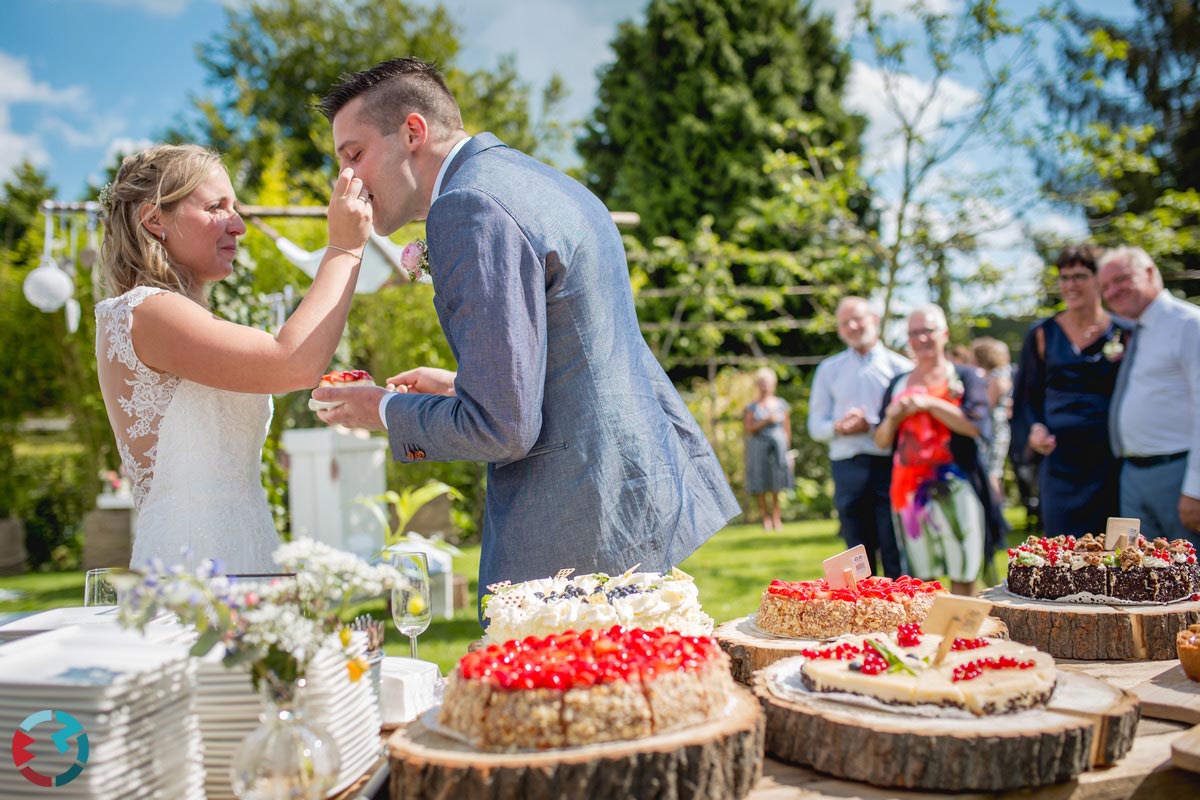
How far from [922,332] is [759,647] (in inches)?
140

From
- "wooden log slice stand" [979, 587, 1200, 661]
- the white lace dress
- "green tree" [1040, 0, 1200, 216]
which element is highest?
"green tree" [1040, 0, 1200, 216]

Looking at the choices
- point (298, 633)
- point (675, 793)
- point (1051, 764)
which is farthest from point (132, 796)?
point (1051, 764)

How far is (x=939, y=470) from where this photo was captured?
521 cm

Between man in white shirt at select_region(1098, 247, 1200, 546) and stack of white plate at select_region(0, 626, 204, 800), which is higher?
man in white shirt at select_region(1098, 247, 1200, 546)

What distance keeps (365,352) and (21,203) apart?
17.4 m

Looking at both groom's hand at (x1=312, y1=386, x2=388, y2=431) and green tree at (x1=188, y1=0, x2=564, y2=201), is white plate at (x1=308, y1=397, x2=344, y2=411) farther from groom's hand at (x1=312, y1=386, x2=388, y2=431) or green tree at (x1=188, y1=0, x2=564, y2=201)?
green tree at (x1=188, y1=0, x2=564, y2=201)

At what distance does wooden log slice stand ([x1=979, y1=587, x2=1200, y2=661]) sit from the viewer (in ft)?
7.87

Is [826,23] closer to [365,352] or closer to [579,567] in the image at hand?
[365,352]

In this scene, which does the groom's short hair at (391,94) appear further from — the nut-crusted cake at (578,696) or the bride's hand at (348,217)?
the nut-crusted cake at (578,696)

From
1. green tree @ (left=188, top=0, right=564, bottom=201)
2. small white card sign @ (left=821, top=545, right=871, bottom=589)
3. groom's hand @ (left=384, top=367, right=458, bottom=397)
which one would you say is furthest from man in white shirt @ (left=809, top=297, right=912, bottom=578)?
green tree @ (left=188, top=0, right=564, bottom=201)

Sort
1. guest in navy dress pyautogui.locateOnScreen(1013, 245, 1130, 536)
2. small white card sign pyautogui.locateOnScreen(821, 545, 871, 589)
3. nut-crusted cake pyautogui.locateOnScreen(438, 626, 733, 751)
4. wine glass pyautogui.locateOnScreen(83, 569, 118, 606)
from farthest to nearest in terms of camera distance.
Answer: guest in navy dress pyautogui.locateOnScreen(1013, 245, 1130, 536) < small white card sign pyautogui.locateOnScreen(821, 545, 871, 589) < wine glass pyautogui.locateOnScreen(83, 569, 118, 606) < nut-crusted cake pyautogui.locateOnScreen(438, 626, 733, 751)

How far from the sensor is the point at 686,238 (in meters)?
19.2

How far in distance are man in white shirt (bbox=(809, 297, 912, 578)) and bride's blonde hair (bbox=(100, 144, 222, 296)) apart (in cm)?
428

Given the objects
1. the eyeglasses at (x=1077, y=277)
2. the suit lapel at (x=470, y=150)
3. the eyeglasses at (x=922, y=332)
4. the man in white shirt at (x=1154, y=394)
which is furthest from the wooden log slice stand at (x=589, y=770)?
the eyeglasses at (x=922, y=332)
